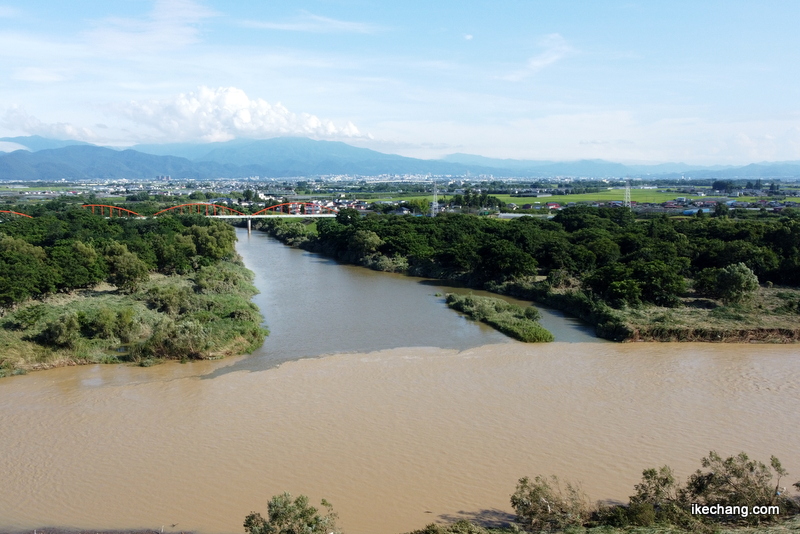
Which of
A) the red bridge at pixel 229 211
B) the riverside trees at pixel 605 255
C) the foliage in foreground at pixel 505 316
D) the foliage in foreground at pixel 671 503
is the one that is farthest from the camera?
the red bridge at pixel 229 211

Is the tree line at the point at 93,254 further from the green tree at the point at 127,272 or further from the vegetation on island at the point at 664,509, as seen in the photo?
the vegetation on island at the point at 664,509

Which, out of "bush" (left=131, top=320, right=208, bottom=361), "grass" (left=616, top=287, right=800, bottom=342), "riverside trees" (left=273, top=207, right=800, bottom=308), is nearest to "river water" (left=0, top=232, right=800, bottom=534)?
"bush" (left=131, top=320, right=208, bottom=361)

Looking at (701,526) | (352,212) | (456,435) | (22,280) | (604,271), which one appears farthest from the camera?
(352,212)

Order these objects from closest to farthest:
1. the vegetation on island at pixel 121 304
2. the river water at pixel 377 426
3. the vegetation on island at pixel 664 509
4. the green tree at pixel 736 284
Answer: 1. the vegetation on island at pixel 664 509
2. the river water at pixel 377 426
3. the vegetation on island at pixel 121 304
4. the green tree at pixel 736 284

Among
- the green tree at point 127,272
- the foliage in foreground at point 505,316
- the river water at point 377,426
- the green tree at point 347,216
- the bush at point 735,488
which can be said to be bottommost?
the river water at point 377,426

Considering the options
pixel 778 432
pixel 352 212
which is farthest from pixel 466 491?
pixel 352 212

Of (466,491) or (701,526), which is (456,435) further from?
(701,526)

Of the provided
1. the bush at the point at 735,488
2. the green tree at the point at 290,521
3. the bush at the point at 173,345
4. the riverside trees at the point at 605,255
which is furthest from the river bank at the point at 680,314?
the green tree at the point at 290,521
